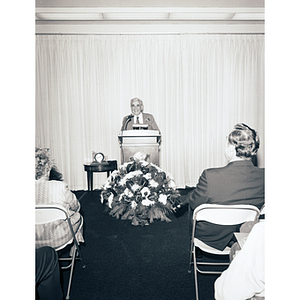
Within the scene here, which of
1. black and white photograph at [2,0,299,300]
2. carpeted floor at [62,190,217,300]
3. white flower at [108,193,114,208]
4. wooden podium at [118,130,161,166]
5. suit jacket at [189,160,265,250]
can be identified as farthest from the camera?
wooden podium at [118,130,161,166]

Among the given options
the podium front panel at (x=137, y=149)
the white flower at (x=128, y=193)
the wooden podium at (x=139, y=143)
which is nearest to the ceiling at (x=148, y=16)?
the wooden podium at (x=139, y=143)

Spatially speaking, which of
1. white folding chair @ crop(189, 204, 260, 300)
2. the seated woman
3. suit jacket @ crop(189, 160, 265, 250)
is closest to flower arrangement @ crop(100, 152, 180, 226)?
the seated woman

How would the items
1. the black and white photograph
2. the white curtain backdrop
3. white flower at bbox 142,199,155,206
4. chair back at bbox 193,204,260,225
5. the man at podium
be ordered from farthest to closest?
the white curtain backdrop < the man at podium < white flower at bbox 142,199,155,206 < chair back at bbox 193,204,260,225 < the black and white photograph

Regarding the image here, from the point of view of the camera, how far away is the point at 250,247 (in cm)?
128

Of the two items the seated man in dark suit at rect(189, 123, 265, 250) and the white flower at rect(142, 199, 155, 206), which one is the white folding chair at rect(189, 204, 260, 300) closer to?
the seated man in dark suit at rect(189, 123, 265, 250)

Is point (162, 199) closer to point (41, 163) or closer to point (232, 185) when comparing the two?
point (232, 185)

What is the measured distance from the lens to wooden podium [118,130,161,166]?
14.5ft

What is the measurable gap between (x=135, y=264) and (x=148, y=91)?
14.4 ft

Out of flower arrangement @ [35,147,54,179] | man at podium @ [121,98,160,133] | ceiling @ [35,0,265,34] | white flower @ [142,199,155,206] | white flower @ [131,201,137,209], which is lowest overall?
white flower @ [131,201,137,209]

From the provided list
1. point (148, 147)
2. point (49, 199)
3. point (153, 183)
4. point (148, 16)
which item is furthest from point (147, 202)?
point (148, 16)

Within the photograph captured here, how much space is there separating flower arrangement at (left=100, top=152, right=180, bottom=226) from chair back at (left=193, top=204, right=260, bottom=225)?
912 mm

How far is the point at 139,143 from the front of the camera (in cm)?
443

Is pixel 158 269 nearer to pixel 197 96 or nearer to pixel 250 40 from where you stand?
pixel 197 96
